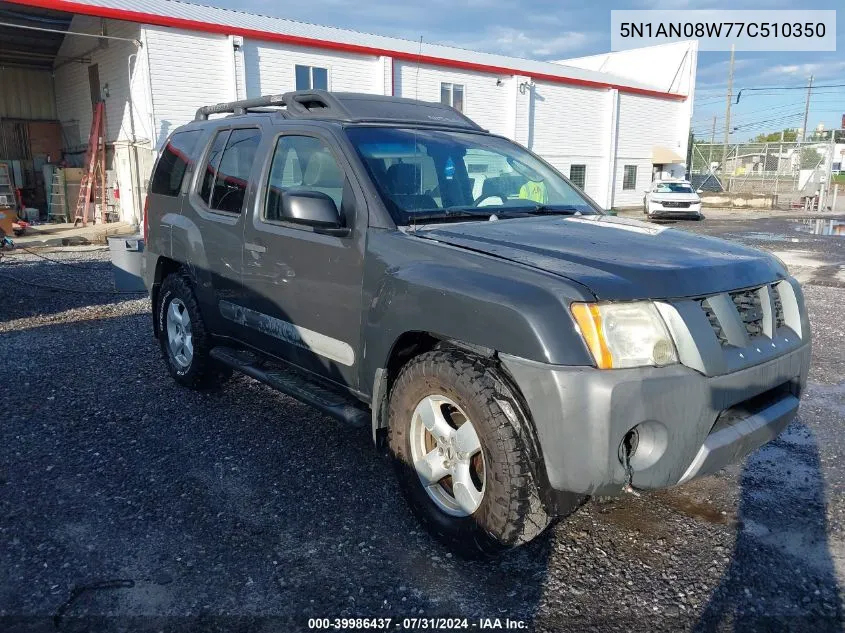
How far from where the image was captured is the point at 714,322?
281 cm

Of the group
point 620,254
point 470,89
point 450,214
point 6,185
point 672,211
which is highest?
point 470,89

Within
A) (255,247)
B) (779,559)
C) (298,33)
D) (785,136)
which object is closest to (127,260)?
(255,247)

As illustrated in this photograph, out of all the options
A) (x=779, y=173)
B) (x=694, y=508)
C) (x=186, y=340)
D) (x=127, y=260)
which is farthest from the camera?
(x=779, y=173)

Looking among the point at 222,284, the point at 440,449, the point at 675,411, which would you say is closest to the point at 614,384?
the point at 675,411

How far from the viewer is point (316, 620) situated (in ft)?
8.74

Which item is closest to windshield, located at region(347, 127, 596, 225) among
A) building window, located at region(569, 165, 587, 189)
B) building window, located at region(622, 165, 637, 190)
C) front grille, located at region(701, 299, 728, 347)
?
front grille, located at region(701, 299, 728, 347)

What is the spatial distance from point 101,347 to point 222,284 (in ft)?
8.89

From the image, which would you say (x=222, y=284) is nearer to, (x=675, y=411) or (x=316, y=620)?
(x=316, y=620)

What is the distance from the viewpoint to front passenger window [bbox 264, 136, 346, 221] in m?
3.74

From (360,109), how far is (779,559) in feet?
10.6

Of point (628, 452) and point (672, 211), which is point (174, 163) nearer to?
point (628, 452)

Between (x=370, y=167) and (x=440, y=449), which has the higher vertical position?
(x=370, y=167)

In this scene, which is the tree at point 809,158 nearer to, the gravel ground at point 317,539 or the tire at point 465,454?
the gravel ground at point 317,539

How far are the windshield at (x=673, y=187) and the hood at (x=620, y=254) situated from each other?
2309 cm
